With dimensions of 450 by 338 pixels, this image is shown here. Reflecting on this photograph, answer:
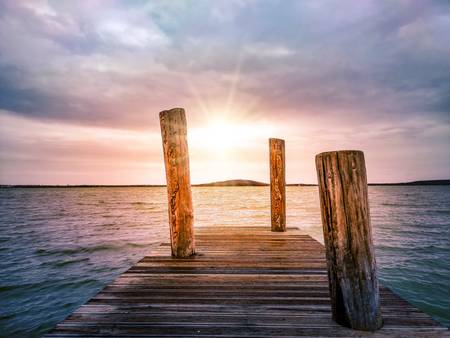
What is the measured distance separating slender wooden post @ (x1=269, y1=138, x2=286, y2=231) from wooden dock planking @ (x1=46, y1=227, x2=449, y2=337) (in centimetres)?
251

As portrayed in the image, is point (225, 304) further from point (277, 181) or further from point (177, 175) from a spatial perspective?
point (277, 181)

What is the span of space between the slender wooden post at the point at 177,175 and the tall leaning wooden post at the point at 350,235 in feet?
9.05

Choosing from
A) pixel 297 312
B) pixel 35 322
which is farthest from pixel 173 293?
A: pixel 35 322

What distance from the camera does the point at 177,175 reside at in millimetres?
4754

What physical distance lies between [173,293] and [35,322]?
13.8 feet

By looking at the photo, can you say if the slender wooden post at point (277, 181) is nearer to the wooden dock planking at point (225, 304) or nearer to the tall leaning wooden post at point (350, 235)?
the wooden dock planking at point (225, 304)

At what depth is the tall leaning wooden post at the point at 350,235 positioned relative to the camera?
2311 millimetres

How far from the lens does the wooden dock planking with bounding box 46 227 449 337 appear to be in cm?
241

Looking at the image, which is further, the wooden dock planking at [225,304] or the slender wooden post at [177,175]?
the slender wooden post at [177,175]

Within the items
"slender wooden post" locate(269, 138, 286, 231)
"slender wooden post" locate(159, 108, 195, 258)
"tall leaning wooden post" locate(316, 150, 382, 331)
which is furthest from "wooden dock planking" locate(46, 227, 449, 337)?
"slender wooden post" locate(269, 138, 286, 231)

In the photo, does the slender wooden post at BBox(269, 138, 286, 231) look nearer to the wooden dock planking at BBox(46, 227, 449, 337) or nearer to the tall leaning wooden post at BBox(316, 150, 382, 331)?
the wooden dock planking at BBox(46, 227, 449, 337)

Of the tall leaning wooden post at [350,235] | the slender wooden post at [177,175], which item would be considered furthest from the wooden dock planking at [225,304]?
the slender wooden post at [177,175]

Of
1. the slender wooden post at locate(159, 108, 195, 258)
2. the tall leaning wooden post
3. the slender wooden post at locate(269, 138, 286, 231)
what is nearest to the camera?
the tall leaning wooden post

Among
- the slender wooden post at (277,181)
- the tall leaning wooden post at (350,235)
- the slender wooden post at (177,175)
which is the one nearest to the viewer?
the tall leaning wooden post at (350,235)
